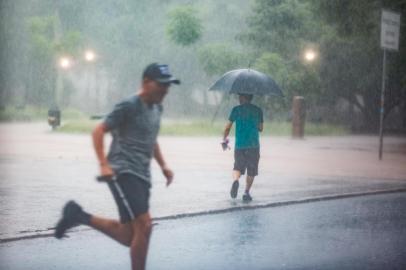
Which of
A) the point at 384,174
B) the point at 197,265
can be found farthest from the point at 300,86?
the point at 197,265

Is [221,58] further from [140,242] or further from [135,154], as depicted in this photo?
[140,242]

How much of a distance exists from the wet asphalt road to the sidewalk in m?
0.56

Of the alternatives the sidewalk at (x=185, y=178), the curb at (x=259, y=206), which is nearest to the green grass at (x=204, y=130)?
the sidewalk at (x=185, y=178)

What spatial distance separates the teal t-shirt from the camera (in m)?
11.1

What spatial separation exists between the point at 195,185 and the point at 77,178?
2.34m

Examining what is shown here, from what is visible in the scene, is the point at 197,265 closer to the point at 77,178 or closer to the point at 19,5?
the point at 77,178

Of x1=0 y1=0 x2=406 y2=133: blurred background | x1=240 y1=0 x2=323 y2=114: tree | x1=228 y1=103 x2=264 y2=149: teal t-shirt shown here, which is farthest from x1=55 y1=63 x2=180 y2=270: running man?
x1=240 y1=0 x2=323 y2=114: tree

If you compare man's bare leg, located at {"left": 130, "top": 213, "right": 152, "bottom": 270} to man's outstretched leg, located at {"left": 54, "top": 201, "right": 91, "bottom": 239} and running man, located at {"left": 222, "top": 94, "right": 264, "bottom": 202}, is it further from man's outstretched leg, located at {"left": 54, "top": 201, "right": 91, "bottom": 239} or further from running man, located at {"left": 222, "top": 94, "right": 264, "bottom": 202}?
running man, located at {"left": 222, "top": 94, "right": 264, "bottom": 202}

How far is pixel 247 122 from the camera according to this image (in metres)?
11.1

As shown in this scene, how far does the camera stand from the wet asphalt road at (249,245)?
685 cm

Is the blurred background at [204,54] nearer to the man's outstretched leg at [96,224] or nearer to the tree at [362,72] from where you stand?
the tree at [362,72]

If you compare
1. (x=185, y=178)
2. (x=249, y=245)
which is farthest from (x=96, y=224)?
(x=185, y=178)

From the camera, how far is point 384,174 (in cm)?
1628

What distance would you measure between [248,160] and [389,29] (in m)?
9.39
